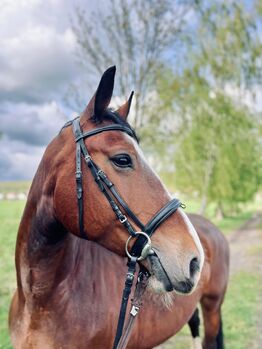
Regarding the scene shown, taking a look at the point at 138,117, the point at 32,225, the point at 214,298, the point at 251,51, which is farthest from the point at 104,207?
the point at 251,51

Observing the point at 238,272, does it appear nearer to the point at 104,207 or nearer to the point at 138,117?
the point at 138,117

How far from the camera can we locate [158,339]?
9.98 feet

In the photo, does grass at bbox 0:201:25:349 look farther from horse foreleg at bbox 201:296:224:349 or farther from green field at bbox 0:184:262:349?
horse foreleg at bbox 201:296:224:349

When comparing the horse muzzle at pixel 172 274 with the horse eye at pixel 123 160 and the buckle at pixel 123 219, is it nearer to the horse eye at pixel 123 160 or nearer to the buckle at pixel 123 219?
the buckle at pixel 123 219

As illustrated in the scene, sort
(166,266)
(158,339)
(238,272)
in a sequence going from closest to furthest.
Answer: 1. (166,266)
2. (158,339)
3. (238,272)

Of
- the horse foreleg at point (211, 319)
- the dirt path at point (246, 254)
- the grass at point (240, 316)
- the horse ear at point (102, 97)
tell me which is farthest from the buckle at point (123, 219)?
the dirt path at point (246, 254)

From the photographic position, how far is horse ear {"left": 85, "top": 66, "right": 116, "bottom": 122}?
208cm

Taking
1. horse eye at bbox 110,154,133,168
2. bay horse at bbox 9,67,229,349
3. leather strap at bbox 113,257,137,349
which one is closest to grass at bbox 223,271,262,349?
bay horse at bbox 9,67,229,349

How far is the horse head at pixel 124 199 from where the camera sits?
77.6 inches

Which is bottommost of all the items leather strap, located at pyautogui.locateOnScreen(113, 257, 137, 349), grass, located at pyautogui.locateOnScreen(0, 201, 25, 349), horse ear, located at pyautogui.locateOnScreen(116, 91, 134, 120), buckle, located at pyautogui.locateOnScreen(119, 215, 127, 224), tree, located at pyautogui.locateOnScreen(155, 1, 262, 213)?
grass, located at pyautogui.locateOnScreen(0, 201, 25, 349)

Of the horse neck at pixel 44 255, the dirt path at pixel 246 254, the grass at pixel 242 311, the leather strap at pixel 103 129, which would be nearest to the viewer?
the leather strap at pixel 103 129

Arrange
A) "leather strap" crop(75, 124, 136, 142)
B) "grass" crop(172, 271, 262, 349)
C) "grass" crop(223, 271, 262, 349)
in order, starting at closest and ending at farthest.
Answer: "leather strap" crop(75, 124, 136, 142) < "grass" crop(172, 271, 262, 349) < "grass" crop(223, 271, 262, 349)

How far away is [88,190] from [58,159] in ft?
1.08

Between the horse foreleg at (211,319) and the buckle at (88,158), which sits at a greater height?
→ the buckle at (88,158)
